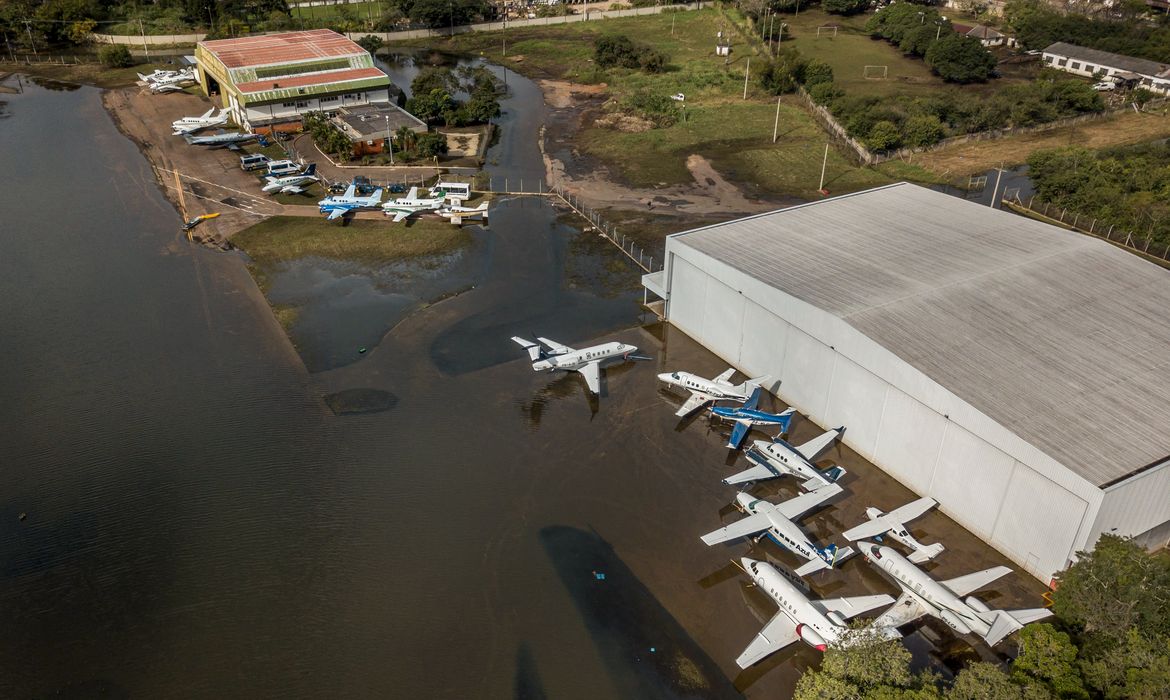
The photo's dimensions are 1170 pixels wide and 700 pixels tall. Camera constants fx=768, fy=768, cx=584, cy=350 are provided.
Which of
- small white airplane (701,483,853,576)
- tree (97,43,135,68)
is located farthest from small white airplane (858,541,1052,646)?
tree (97,43,135,68)

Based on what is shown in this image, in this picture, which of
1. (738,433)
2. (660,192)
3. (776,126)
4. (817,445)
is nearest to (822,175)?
(776,126)

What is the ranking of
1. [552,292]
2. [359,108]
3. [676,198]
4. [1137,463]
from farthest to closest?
[359,108] < [676,198] < [552,292] < [1137,463]

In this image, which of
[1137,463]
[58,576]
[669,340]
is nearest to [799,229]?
[669,340]

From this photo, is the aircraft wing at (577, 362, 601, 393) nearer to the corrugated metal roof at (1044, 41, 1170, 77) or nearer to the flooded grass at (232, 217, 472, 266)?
the flooded grass at (232, 217, 472, 266)

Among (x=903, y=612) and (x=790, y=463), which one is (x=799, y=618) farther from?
(x=790, y=463)

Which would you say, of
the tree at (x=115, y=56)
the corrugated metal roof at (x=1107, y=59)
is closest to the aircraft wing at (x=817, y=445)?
the corrugated metal roof at (x=1107, y=59)

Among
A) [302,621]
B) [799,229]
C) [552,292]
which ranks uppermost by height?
[799,229]

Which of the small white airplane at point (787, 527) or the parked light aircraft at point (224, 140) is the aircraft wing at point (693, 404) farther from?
the parked light aircraft at point (224, 140)

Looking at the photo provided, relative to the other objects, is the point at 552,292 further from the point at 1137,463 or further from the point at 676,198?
the point at 1137,463
